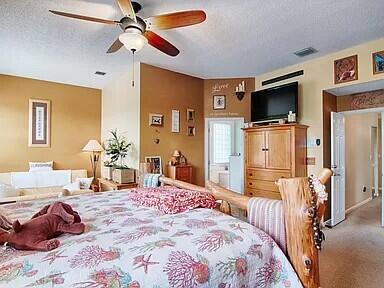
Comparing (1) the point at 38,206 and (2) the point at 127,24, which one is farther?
(2) the point at 127,24

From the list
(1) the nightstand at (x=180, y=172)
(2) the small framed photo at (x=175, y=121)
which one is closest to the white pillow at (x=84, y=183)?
(1) the nightstand at (x=180, y=172)

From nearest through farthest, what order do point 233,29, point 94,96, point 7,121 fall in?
point 233,29, point 7,121, point 94,96

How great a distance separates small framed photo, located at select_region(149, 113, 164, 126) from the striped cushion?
316cm

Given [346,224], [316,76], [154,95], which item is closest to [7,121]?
[154,95]

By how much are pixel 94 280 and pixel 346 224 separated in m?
4.53

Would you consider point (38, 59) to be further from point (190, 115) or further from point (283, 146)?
point (283, 146)

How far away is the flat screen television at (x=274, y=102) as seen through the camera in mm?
4113

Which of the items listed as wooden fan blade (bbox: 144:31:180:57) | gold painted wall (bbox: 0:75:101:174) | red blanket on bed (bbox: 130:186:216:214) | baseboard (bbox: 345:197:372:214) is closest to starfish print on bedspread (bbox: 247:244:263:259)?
red blanket on bed (bbox: 130:186:216:214)

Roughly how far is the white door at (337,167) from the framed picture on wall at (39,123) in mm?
5516

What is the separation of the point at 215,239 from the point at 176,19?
5.98 ft

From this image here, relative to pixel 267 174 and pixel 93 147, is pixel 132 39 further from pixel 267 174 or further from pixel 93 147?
pixel 93 147

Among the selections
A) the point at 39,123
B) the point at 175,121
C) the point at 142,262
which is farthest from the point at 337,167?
the point at 39,123

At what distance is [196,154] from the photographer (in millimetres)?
5020

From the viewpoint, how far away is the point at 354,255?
9.67ft
